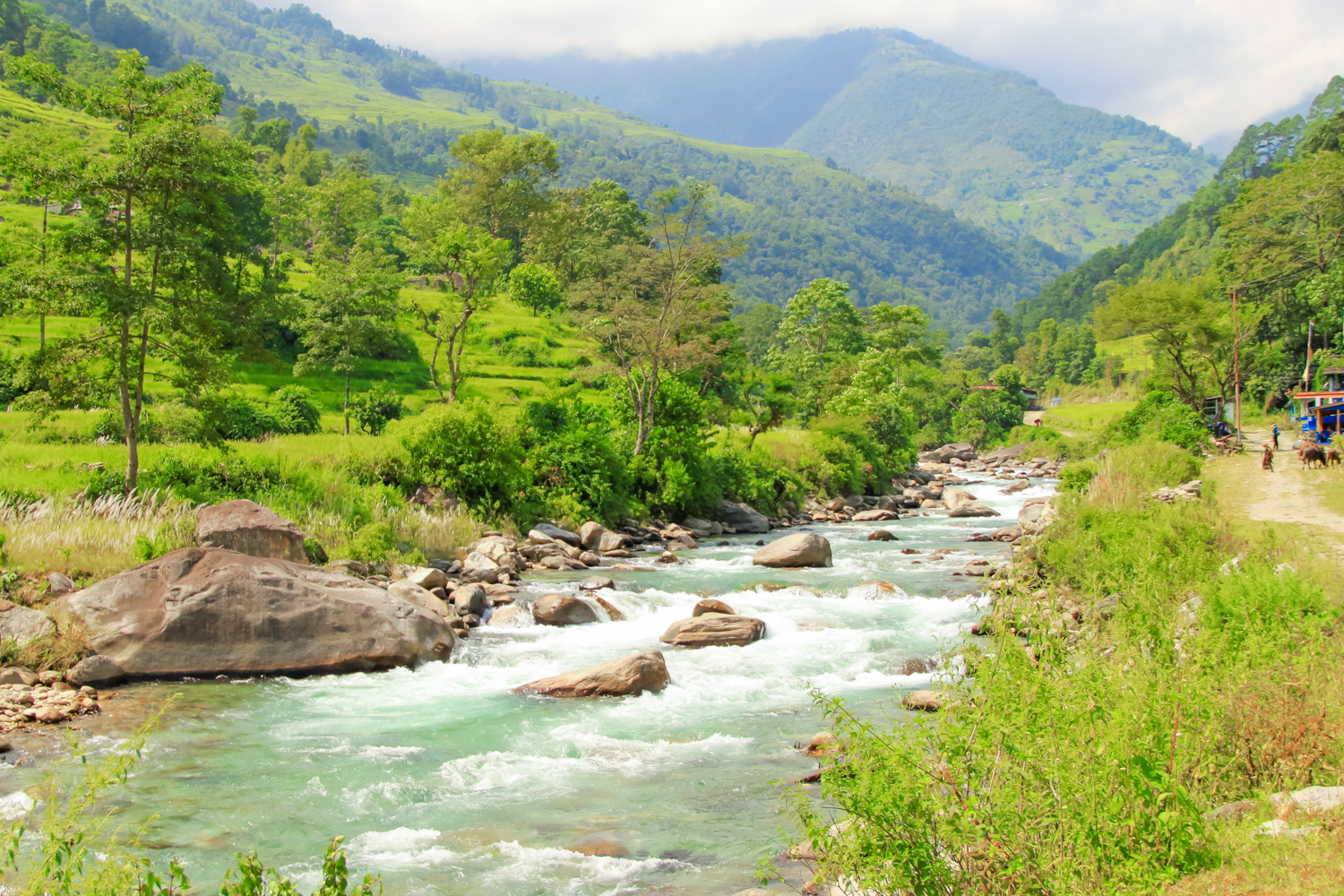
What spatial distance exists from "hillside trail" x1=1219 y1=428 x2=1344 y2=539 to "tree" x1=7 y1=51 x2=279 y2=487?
21153 millimetres

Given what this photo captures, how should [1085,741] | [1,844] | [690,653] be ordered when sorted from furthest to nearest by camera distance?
[690,653] < [1085,741] < [1,844]

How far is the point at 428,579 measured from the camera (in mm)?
16547

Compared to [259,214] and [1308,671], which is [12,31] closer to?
[259,214]

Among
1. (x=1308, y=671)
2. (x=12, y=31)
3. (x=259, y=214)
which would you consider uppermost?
(x=12, y=31)

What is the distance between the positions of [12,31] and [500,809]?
499 ft

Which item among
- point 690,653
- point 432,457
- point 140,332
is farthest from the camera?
point 432,457

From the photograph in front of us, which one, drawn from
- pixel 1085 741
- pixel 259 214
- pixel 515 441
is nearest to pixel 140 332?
pixel 515 441

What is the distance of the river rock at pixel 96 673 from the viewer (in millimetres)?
11109

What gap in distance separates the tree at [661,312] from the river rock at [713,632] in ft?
52.7

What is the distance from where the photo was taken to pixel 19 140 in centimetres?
1577

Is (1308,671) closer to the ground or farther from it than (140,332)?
closer to the ground

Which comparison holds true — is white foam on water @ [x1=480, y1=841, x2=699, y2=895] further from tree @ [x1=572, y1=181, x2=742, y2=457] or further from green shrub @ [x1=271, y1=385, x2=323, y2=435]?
green shrub @ [x1=271, y1=385, x2=323, y2=435]

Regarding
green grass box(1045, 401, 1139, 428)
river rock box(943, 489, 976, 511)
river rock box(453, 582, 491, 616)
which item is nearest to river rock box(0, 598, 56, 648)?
river rock box(453, 582, 491, 616)

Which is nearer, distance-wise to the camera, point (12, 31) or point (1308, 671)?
point (1308, 671)
